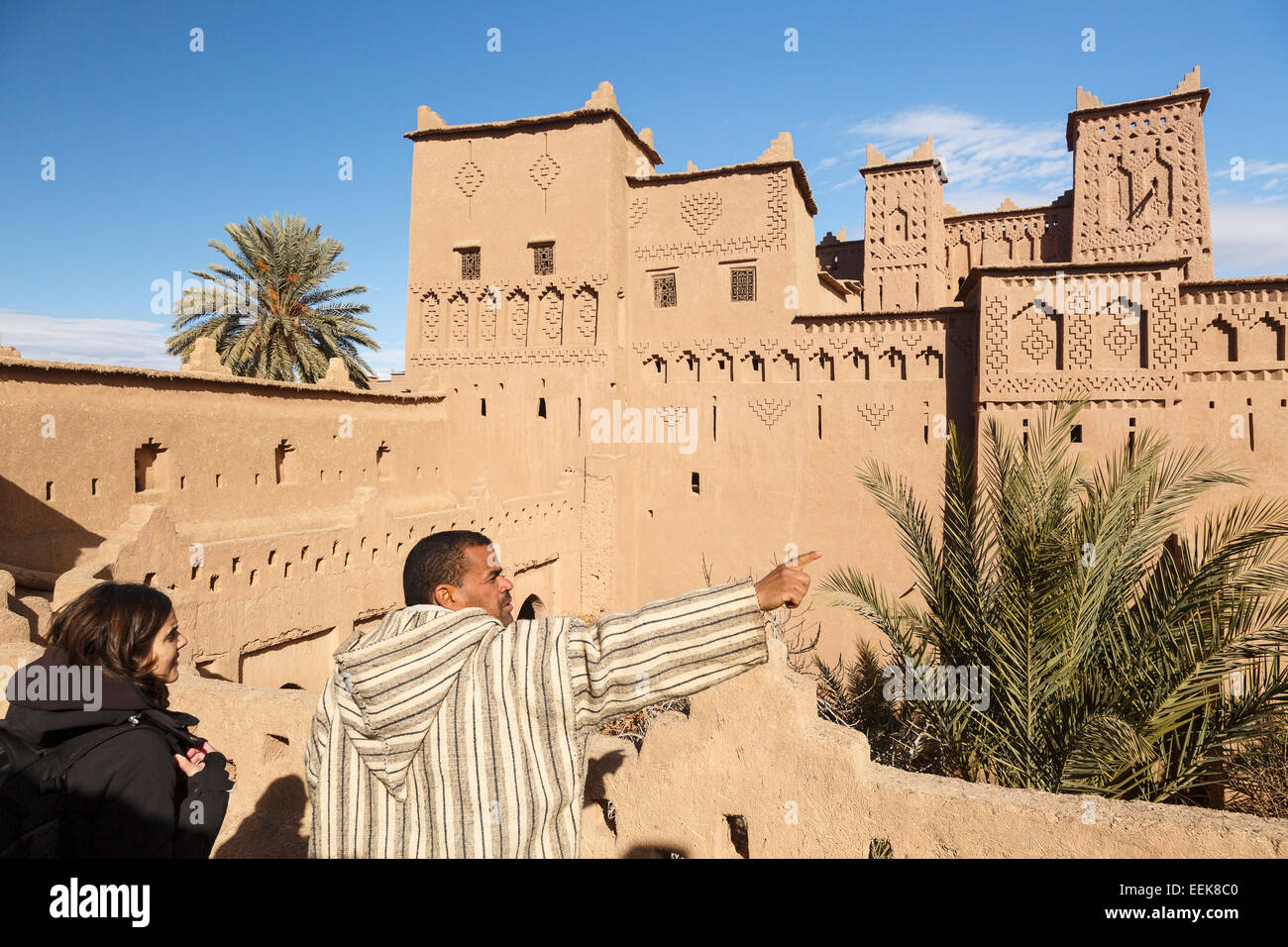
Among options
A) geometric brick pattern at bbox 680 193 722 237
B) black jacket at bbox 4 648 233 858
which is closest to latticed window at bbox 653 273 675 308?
geometric brick pattern at bbox 680 193 722 237

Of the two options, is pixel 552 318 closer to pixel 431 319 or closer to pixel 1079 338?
pixel 431 319

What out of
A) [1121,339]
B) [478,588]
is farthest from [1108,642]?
[1121,339]

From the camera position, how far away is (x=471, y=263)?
1838 cm

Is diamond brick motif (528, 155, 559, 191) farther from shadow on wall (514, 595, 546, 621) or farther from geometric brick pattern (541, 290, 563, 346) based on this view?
shadow on wall (514, 595, 546, 621)

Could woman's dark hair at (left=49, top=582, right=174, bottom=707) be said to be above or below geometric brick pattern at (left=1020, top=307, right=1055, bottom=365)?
below

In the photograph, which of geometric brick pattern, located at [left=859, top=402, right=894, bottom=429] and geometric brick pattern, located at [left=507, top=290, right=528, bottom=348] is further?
geometric brick pattern, located at [left=507, top=290, right=528, bottom=348]

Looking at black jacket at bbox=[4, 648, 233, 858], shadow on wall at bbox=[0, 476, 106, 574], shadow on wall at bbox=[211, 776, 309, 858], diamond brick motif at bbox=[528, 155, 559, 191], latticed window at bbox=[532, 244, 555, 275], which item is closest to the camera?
black jacket at bbox=[4, 648, 233, 858]

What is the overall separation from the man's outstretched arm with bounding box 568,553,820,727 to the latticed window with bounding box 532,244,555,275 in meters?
16.7

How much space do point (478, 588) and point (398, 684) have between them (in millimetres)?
338

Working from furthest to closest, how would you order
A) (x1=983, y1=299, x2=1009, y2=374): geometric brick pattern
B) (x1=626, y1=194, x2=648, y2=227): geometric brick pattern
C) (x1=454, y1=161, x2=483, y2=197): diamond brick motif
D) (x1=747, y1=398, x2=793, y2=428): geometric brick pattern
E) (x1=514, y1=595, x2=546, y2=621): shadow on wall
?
(x1=454, y1=161, x2=483, y2=197): diamond brick motif, (x1=626, y1=194, x2=648, y2=227): geometric brick pattern, (x1=747, y1=398, x2=793, y2=428): geometric brick pattern, (x1=514, y1=595, x2=546, y2=621): shadow on wall, (x1=983, y1=299, x2=1009, y2=374): geometric brick pattern

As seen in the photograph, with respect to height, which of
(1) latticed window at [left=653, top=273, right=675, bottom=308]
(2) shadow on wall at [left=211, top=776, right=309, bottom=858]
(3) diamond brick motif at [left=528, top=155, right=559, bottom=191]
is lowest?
(2) shadow on wall at [left=211, top=776, right=309, bottom=858]

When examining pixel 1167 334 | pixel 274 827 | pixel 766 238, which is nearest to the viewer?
pixel 274 827

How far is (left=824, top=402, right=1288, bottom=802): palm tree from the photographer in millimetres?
5145
